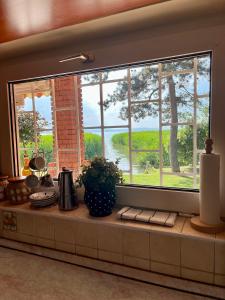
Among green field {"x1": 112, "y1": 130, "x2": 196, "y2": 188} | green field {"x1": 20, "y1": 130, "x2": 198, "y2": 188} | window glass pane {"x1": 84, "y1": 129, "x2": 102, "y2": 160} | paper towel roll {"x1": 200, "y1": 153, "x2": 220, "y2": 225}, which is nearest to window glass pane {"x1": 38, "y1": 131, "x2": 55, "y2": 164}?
green field {"x1": 20, "y1": 130, "x2": 198, "y2": 188}

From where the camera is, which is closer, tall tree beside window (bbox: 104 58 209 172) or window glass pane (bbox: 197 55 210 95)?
window glass pane (bbox: 197 55 210 95)

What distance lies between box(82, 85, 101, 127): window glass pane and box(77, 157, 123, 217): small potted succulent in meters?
0.46

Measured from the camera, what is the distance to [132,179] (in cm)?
134

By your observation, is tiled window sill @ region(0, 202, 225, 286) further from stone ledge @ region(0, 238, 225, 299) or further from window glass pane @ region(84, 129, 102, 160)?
window glass pane @ region(84, 129, 102, 160)

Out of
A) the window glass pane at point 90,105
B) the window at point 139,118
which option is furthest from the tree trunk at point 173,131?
the window glass pane at point 90,105

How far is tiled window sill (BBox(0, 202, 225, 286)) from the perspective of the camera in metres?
Answer: 0.84

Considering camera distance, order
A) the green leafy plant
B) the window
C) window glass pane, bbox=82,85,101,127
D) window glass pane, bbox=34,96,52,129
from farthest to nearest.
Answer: window glass pane, bbox=34,96,52,129, window glass pane, bbox=82,85,101,127, the window, the green leafy plant

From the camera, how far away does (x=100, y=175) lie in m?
1.00

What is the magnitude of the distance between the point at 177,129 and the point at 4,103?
1.12 meters

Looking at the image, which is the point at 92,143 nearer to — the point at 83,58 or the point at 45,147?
the point at 45,147

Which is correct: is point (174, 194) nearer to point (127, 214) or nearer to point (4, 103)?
point (127, 214)

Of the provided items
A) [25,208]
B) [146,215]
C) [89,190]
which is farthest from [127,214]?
[25,208]

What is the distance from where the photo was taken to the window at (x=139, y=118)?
122 centimetres

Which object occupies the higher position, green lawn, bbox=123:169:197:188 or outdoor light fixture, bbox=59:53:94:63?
outdoor light fixture, bbox=59:53:94:63
